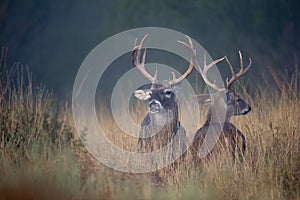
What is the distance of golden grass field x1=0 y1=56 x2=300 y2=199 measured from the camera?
617 cm

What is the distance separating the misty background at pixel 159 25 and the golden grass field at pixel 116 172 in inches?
328

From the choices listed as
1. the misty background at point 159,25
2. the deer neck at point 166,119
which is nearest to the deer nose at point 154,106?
the deer neck at point 166,119

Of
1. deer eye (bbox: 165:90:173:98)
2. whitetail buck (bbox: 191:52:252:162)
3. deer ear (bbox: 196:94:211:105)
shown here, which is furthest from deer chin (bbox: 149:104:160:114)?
deer ear (bbox: 196:94:211:105)

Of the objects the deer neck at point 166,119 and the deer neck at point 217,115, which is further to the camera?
the deer neck at point 217,115

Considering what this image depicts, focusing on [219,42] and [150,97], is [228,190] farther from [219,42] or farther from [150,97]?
[219,42]

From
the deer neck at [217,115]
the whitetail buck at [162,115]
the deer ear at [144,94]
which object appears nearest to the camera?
the whitetail buck at [162,115]

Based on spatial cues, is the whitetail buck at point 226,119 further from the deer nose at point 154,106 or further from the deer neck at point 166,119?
the deer nose at point 154,106

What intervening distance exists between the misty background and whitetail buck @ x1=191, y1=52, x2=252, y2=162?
20.8ft

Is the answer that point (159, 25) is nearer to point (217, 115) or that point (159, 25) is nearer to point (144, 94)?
point (217, 115)

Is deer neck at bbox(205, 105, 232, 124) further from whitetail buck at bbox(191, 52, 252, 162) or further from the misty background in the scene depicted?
the misty background

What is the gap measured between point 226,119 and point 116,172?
138 inches

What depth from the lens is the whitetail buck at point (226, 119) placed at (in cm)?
806

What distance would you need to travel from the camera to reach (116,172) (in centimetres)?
677

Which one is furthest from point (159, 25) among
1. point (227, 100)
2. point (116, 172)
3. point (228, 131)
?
point (116, 172)
